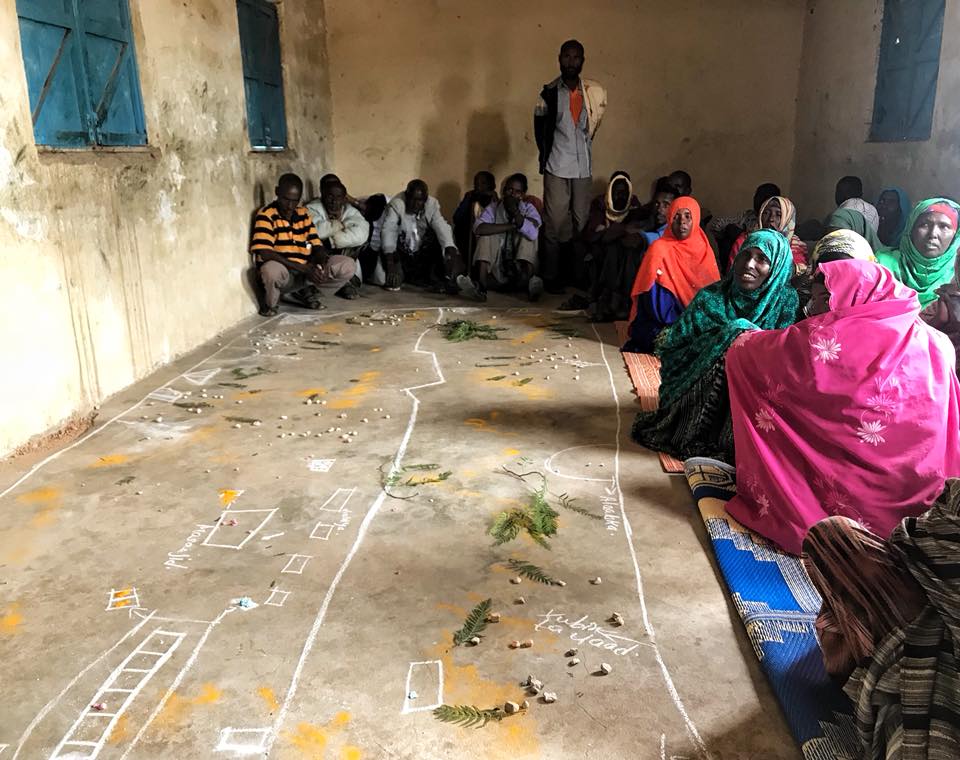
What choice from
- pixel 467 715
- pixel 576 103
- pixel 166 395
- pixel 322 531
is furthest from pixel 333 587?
pixel 576 103

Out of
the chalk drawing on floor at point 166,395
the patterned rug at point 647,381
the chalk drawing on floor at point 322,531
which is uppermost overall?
the chalk drawing on floor at point 166,395

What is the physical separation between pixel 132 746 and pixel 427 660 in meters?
0.81

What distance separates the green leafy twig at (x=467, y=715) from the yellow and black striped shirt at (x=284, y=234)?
221 inches

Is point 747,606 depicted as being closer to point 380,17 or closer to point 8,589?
point 8,589

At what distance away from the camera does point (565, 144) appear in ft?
26.2

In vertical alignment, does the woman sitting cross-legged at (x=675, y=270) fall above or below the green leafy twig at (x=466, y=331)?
above

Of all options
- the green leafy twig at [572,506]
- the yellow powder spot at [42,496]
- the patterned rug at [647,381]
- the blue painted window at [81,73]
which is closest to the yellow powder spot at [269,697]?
the green leafy twig at [572,506]

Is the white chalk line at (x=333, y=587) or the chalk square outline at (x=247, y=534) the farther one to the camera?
the chalk square outline at (x=247, y=534)

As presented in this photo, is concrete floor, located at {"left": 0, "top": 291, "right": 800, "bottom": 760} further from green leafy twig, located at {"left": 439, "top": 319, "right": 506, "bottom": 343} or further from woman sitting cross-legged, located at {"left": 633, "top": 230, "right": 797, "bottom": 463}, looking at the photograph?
green leafy twig, located at {"left": 439, "top": 319, "right": 506, "bottom": 343}

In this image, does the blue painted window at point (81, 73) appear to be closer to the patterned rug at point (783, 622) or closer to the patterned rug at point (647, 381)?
the patterned rug at point (647, 381)

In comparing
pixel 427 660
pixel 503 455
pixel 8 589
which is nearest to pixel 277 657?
pixel 427 660

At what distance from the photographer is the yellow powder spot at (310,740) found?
1983mm

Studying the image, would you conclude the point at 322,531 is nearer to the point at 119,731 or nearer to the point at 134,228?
the point at 119,731

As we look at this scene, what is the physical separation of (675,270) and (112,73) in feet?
13.0
